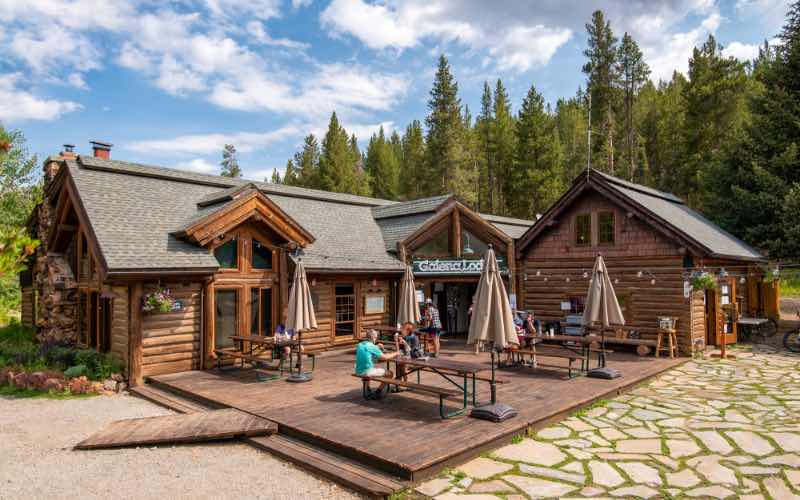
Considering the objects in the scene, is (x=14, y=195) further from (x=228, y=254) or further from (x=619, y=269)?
(x=619, y=269)

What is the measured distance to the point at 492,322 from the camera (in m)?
8.67

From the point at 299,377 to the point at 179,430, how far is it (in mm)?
3635

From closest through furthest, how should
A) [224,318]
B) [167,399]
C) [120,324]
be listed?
[167,399]
[120,324]
[224,318]

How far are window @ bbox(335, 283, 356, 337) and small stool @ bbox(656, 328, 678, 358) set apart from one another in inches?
374

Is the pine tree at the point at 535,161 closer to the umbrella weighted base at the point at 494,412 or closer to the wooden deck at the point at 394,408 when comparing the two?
the wooden deck at the point at 394,408

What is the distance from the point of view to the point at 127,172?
15.3m

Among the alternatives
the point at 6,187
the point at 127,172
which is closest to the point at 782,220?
the point at 127,172

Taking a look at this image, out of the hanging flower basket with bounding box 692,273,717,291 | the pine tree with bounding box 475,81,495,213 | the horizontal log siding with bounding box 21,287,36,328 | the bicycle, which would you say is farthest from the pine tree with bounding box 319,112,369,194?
the bicycle

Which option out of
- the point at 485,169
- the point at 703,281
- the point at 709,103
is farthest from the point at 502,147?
the point at 703,281

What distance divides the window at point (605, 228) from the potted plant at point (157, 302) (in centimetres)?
1344

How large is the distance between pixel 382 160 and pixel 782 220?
4514 cm

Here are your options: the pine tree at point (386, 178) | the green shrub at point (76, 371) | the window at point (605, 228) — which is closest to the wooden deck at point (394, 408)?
the green shrub at point (76, 371)

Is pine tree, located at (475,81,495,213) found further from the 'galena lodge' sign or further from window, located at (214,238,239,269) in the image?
window, located at (214,238,239,269)

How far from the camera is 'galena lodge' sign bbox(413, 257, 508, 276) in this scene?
1806cm
